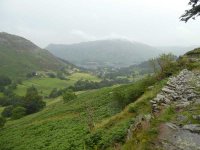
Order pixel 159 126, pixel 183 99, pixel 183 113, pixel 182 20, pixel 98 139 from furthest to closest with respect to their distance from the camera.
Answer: pixel 182 20 < pixel 98 139 < pixel 183 99 < pixel 183 113 < pixel 159 126

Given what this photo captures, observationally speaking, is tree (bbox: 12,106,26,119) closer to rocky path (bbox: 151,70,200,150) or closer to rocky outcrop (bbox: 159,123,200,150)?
rocky path (bbox: 151,70,200,150)

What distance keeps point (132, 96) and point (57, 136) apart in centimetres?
1494

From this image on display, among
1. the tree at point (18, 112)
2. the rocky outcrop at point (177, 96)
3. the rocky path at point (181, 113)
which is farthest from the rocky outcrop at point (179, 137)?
the tree at point (18, 112)

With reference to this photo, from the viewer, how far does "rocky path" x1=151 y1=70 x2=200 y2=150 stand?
18.7 metres

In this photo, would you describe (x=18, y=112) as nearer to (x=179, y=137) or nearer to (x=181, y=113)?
(x=181, y=113)

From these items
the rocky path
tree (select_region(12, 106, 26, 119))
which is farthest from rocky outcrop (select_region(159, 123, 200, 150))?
tree (select_region(12, 106, 26, 119))

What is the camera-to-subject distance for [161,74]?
4619 cm

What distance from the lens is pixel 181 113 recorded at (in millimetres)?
22562

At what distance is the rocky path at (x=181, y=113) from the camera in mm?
18720

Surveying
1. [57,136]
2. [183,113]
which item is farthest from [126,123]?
[57,136]

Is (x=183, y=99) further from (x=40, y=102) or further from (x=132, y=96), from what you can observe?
(x=40, y=102)

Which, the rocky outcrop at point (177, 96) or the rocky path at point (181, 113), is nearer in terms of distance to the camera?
the rocky path at point (181, 113)

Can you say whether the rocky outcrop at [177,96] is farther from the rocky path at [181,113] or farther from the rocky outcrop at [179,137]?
the rocky outcrop at [179,137]

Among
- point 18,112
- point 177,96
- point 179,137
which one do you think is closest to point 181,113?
point 179,137
